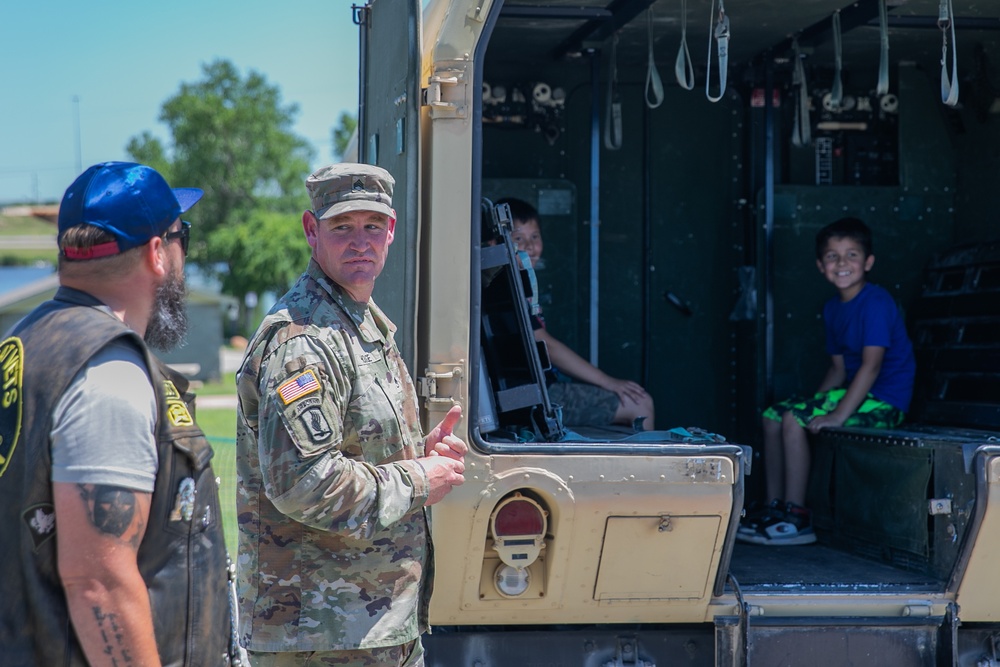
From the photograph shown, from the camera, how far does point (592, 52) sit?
4.89m

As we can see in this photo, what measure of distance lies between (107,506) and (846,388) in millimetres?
3552

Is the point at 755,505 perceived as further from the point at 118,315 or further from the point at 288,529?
the point at 118,315

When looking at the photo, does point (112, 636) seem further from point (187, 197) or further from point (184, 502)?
point (187, 197)

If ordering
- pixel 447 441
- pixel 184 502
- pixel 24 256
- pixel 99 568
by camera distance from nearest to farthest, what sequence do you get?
1. pixel 99 568
2. pixel 184 502
3. pixel 447 441
4. pixel 24 256

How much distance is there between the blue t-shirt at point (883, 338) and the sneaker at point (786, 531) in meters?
0.59

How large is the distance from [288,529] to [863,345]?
2.79 metres

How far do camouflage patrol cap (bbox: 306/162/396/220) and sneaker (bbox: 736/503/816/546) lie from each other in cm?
223

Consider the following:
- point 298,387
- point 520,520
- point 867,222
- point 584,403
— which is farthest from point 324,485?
point 867,222

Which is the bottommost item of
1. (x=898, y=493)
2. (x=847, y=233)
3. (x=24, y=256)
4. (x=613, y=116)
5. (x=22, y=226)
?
(x=898, y=493)

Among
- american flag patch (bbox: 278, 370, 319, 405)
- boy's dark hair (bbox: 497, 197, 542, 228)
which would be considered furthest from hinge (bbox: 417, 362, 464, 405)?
boy's dark hair (bbox: 497, 197, 542, 228)

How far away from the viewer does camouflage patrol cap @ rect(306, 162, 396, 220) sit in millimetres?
2654

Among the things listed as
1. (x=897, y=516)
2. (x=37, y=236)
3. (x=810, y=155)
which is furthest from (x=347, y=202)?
(x=37, y=236)

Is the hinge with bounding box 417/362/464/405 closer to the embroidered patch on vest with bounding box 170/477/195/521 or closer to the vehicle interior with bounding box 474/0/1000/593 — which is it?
→ the embroidered patch on vest with bounding box 170/477/195/521

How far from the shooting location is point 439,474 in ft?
8.50
